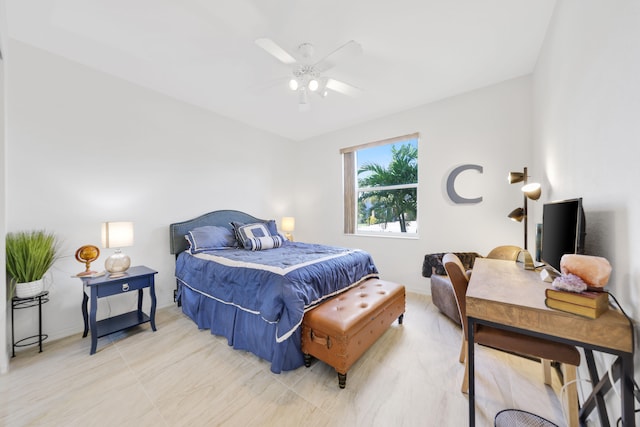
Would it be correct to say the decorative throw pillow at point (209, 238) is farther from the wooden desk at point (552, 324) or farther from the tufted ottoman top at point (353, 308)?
the wooden desk at point (552, 324)

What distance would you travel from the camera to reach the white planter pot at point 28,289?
1.91 m

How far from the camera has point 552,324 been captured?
0.94 m

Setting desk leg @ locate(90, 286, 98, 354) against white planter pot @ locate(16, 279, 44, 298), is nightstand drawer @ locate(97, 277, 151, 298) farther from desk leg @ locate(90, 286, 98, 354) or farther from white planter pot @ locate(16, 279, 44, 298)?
white planter pot @ locate(16, 279, 44, 298)

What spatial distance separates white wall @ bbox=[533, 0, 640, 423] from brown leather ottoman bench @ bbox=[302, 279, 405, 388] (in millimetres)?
1254

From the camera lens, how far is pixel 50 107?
2238 mm

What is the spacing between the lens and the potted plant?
6.29 ft

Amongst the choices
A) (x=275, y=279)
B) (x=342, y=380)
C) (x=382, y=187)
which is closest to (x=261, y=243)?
(x=275, y=279)

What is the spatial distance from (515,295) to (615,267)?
15.4 inches

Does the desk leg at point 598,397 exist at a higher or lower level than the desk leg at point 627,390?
lower

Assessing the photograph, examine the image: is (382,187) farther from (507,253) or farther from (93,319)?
(93,319)

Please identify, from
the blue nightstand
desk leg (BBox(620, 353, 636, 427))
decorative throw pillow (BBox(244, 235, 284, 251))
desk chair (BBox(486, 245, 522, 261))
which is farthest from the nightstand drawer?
desk chair (BBox(486, 245, 522, 261))

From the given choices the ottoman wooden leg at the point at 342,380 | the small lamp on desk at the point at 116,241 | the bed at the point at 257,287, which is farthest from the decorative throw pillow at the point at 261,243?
the ottoman wooden leg at the point at 342,380

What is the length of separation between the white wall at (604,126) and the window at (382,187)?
193 cm

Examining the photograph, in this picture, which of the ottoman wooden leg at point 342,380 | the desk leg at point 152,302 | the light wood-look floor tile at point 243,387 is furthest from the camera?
the desk leg at point 152,302
